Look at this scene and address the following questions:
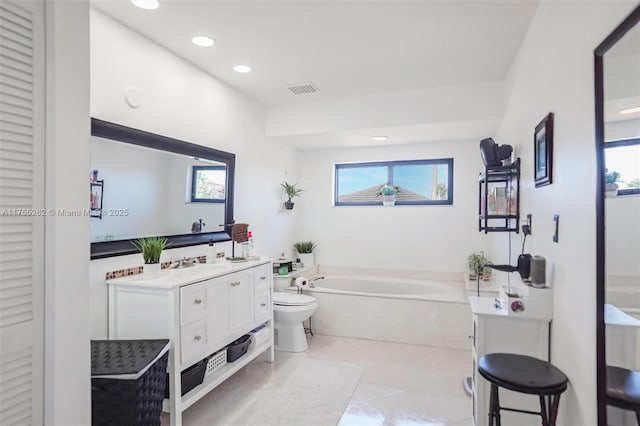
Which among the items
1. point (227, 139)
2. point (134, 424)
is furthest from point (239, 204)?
point (134, 424)

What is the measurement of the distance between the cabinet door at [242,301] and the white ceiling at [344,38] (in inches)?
66.6

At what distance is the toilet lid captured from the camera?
348 centimetres

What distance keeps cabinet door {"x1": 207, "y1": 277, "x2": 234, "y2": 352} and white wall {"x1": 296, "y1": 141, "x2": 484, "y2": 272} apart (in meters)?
2.51

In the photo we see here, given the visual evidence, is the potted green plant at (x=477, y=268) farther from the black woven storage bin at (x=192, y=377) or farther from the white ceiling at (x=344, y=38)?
the black woven storage bin at (x=192, y=377)

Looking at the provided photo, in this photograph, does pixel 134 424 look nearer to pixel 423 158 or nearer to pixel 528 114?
pixel 528 114

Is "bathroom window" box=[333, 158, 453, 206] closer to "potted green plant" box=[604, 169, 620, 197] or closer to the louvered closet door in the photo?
"potted green plant" box=[604, 169, 620, 197]

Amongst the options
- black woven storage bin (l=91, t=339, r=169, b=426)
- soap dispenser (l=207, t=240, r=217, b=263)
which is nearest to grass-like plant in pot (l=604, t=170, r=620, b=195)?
black woven storage bin (l=91, t=339, r=169, b=426)

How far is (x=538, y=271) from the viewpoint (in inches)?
73.2

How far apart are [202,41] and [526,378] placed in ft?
9.03

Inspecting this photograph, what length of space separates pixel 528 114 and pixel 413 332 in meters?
2.27

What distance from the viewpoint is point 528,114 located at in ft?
7.68

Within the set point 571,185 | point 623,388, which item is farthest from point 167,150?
point 623,388

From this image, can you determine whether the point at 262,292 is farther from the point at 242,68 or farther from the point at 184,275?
the point at 242,68

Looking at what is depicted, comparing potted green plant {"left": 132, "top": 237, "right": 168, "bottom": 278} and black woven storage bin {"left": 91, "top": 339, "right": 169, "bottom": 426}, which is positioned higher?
potted green plant {"left": 132, "top": 237, "right": 168, "bottom": 278}
